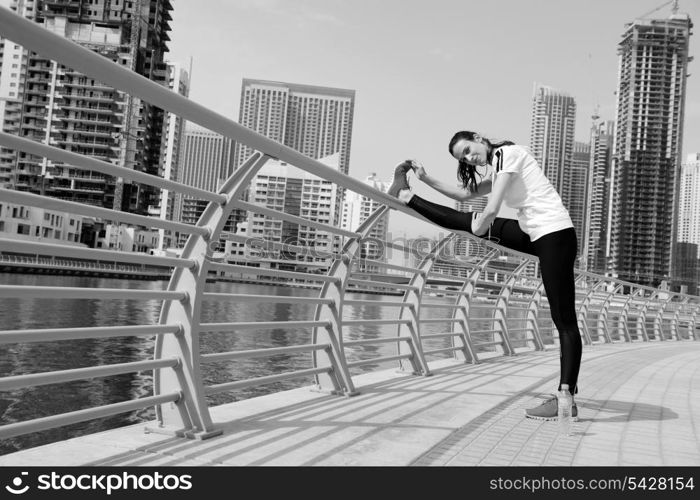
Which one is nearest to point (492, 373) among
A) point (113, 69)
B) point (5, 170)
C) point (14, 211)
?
point (113, 69)

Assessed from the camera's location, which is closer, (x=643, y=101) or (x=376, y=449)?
(x=376, y=449)

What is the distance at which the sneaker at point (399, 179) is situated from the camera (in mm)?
4223

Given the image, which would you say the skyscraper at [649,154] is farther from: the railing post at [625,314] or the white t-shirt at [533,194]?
the white t-shirt at [533,194]

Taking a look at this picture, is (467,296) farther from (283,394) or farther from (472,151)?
(472,151)

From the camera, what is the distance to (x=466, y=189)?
4.17 metres

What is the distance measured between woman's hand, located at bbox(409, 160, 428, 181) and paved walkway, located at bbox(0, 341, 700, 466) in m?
1.44

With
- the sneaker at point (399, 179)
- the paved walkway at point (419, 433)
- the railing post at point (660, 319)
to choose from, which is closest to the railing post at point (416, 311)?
the paved walkway at point (419, 433)

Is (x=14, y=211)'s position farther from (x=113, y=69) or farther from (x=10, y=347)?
(x=113, y=69)

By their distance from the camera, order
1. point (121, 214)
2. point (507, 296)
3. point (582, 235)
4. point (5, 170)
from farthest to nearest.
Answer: point (582, 235), point (5, 170), point (507, 296), point (121, 214)

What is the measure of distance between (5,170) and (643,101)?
13134 cm

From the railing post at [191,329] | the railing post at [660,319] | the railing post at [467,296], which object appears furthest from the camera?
the railing post at [660,319]

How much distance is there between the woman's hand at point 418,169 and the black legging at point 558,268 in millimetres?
329

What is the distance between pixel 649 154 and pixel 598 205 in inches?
1731
